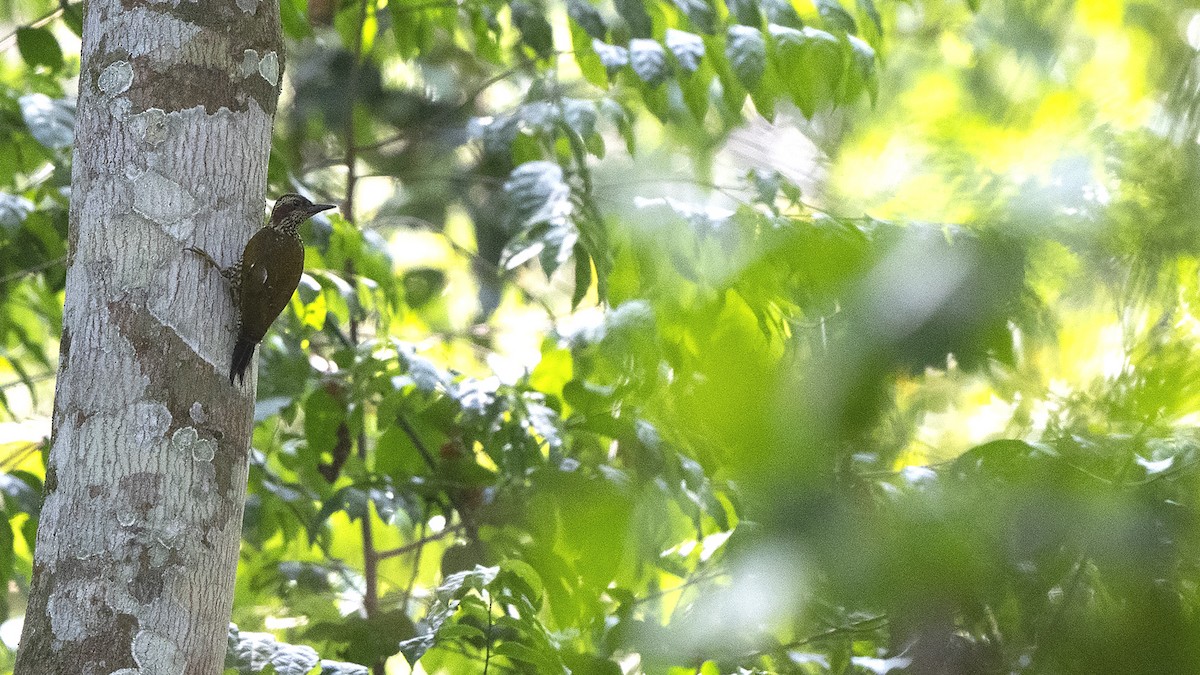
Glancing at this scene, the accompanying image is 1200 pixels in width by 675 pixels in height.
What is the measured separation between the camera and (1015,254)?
3.64ft

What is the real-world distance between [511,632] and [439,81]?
8.09ft

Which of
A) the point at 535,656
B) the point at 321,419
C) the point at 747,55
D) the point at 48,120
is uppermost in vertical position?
the point at 48,120

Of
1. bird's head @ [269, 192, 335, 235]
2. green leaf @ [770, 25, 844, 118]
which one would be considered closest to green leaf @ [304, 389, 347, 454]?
bird's head @ [269, 192, 335, 235]

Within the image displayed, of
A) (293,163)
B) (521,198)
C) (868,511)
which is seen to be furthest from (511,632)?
(293,163)

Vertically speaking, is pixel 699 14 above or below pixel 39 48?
below

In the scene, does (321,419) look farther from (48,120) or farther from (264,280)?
(264,280)

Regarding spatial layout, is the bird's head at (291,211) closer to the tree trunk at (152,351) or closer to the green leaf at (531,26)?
the tree trunk at (152,351)

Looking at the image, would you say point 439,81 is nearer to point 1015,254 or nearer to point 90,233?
point 90,233

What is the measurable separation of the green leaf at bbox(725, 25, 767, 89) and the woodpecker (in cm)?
94

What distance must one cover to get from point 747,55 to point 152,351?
1.27 meters

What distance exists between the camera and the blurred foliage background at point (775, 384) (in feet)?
2.93

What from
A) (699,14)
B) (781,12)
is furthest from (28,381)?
(781,12)

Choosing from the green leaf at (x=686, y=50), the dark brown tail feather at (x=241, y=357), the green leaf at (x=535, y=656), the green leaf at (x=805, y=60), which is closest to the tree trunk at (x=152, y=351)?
the dark brown tail feather at (x=241, y=357)

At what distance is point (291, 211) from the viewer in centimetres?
194
